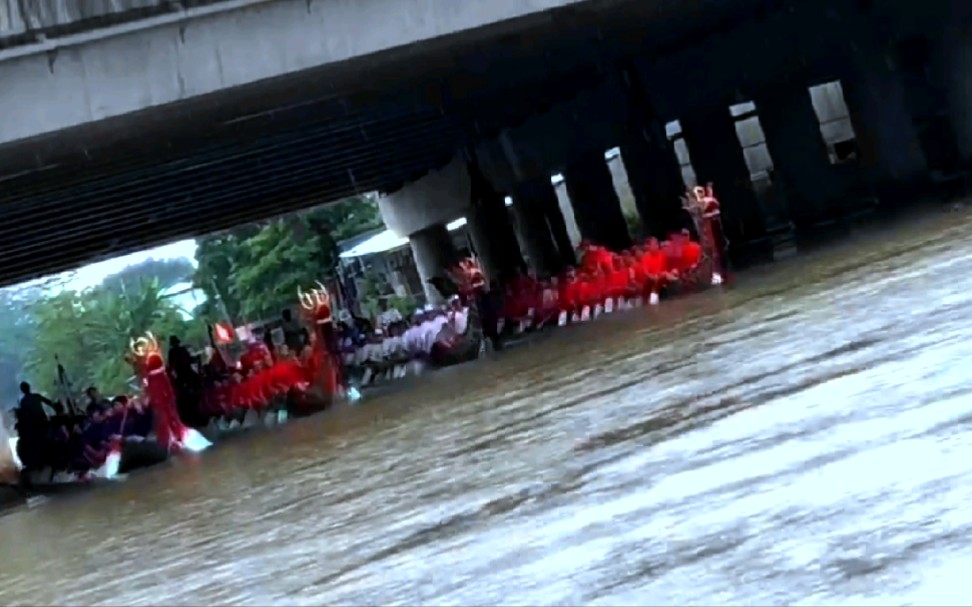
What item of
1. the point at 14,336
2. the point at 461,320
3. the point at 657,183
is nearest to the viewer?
the point at 461,320

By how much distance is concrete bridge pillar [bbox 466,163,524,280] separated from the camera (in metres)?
42.0

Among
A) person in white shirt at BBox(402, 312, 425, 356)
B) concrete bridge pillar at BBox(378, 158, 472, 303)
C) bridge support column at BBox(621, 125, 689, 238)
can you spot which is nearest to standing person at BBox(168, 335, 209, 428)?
person in white shirt at BBox(402, 312, 425, 356)

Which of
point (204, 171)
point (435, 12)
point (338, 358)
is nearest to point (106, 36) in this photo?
point (435, 12)

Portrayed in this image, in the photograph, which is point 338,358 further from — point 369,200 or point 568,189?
point 369,200

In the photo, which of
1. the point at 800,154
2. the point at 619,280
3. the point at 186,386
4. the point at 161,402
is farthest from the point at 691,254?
the point at 800,154

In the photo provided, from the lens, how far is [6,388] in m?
81.9

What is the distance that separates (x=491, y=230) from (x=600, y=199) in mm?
3797

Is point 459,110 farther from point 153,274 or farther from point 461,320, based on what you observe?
point 153,274

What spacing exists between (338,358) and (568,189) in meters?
18.6

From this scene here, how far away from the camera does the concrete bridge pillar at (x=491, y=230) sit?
42.0 meters

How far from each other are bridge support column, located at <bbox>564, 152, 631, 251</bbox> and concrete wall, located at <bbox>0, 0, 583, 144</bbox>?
68.7 feet

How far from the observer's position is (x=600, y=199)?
41.7m

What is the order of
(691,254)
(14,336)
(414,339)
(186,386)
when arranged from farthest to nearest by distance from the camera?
(14,336) < (414,339) < (186,386) < (691,254)

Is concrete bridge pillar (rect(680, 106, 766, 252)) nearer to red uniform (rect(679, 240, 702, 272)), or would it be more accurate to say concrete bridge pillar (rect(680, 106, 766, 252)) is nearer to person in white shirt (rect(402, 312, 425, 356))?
person in white shirt (rect(402, 312, 425, 356))
